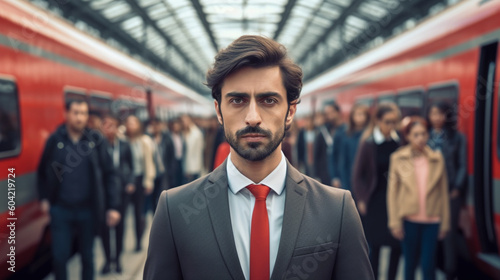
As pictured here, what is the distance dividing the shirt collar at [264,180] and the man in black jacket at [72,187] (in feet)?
9.34

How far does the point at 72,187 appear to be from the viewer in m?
4.08

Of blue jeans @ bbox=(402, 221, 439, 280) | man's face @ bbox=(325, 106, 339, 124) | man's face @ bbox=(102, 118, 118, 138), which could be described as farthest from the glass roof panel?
blue jeans @ bbox=(402, 221, 439, 280)

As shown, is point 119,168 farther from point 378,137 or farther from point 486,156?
point 486,156

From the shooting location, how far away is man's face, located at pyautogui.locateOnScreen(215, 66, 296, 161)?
147 cm

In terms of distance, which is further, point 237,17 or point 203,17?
point 237,17

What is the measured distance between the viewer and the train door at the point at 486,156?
4168 millimetres

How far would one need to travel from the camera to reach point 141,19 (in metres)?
10.9

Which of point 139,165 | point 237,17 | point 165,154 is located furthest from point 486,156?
point 237,17

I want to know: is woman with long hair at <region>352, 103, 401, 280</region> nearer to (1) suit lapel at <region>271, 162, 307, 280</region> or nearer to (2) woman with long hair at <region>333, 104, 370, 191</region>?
(2) woman with long hair at <region>333, 104, 370, 191</region>

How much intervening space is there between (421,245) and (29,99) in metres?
3.95

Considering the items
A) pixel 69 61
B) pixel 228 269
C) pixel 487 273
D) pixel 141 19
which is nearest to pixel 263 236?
pixel 228 269

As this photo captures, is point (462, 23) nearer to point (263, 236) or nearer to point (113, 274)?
point (263, 236)

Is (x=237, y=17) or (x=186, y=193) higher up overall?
(x=237, y=17)

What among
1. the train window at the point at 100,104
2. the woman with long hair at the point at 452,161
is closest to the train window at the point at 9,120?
the train window at the point at 100,104
